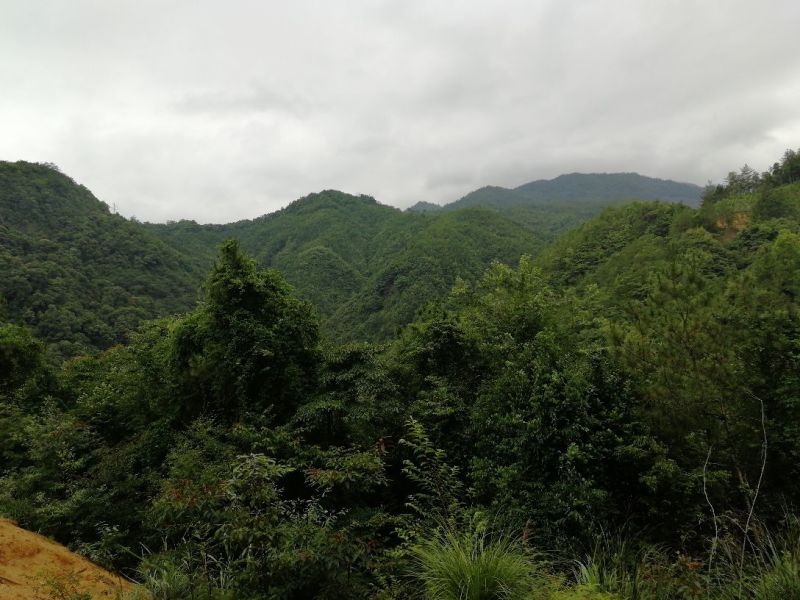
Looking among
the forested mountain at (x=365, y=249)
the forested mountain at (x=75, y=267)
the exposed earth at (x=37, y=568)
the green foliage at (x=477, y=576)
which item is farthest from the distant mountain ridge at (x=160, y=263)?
the green foliage at (x=477, y=576)

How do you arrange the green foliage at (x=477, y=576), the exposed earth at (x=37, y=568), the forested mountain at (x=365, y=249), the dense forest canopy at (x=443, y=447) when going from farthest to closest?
1. the forested mountain at (x=365, y=249)
2. the exposed earth at (x=37, y=568)
3. the dense forest canopy at (x=443, y=447)
4. the green foliage at (x=477, y=576)

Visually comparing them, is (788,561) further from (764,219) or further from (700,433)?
(764,219)

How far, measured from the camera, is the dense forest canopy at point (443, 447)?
3930mm

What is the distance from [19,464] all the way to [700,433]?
15015 millimetres

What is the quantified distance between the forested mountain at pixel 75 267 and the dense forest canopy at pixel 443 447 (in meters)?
32.2

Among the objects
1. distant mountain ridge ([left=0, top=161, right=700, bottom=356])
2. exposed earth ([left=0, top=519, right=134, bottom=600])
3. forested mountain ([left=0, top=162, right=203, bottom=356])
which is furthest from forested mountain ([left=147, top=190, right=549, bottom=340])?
exposed earth ([left=0, top=519, right=134, bottom=600])

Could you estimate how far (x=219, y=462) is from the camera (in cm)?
748

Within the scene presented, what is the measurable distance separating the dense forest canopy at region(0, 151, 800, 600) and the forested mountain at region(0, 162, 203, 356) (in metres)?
32.2

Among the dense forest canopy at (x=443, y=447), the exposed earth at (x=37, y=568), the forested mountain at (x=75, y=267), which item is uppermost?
the forested mountain at (x=75, y=267)

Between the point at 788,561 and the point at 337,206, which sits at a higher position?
the point at 337,206

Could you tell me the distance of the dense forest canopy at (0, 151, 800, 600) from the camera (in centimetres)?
393

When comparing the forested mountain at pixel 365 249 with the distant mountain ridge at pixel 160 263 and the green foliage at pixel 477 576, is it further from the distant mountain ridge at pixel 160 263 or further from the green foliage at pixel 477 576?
the green foliage at pixel 477 576

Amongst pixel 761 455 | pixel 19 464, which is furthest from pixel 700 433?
pixel 19 464

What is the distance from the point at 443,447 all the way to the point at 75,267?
212 feet
